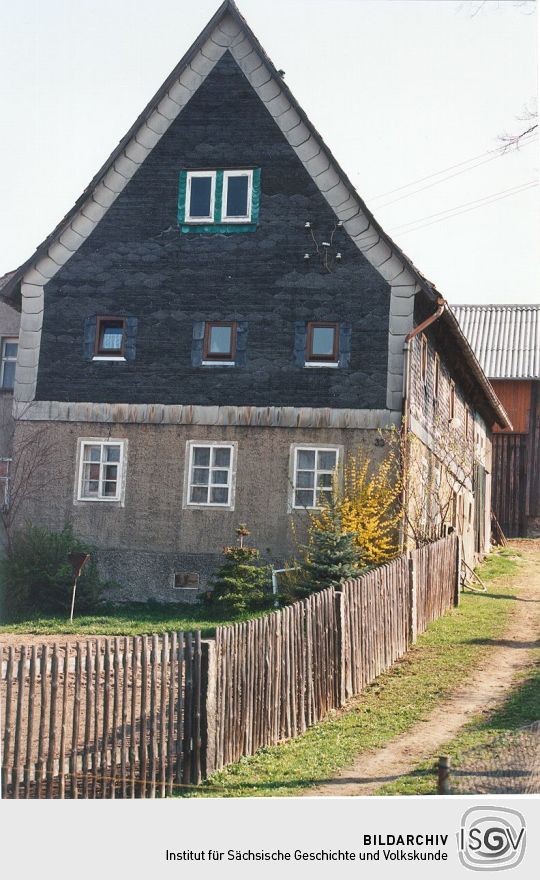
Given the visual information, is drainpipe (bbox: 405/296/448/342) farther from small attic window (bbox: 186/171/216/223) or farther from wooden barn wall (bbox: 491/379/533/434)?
wooden barn wall (bbox: 491/379/533/434)

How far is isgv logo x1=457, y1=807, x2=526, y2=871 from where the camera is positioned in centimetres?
720

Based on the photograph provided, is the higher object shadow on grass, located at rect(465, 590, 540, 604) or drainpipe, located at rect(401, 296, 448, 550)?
drainpipe, located at rect(401, 296, 448, 550)

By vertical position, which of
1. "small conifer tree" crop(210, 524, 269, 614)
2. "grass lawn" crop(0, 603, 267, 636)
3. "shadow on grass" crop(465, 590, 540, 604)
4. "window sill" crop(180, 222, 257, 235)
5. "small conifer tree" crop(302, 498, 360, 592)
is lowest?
"grass lawn" crop(0, 603, 267, 636)

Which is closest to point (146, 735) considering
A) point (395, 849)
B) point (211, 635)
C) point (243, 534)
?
point (211, 635)

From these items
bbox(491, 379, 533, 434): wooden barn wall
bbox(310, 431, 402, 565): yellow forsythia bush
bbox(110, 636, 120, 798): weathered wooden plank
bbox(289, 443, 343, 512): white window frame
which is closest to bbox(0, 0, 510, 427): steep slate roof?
bbox(289, 443, 343, 512): white window frame

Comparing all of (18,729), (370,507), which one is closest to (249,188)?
(370,507)

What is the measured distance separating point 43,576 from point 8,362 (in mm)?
5860

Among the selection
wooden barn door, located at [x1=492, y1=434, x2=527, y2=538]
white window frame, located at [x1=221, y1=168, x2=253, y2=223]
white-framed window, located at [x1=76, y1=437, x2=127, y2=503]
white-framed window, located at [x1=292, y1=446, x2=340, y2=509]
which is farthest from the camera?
wooden barn door, located at [x1=492, y1=434, x2=527, y2=538]

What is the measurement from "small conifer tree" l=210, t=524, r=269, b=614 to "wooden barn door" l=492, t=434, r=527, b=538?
17.8 metres

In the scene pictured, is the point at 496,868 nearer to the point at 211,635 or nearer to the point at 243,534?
the point at 211,635

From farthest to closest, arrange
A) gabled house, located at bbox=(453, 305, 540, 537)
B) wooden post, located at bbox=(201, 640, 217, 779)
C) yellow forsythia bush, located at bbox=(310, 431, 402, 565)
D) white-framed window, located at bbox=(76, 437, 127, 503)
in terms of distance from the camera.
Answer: gabled house, located at bbox=(453, 305, 540, 537), white-framed window, located at bbox=(76, 437, 127, 503), yellow forsythia bush, located at bbox=(310, 431, 402, 565), wooden post, located at bbox=(201, 640, 217, 779)

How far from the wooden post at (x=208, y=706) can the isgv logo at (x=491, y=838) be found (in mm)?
3147

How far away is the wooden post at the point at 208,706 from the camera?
988cm

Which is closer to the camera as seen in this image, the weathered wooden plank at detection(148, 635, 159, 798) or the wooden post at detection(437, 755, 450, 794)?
the wooden post at detection(437, 755, 450, 794)
